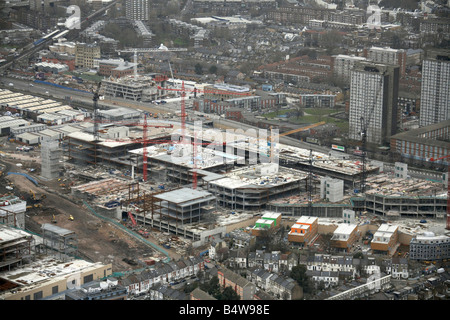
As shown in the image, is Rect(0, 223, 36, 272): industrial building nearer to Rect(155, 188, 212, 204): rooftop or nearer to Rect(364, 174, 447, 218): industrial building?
Rect(155, 188, 212, 204): rooftop

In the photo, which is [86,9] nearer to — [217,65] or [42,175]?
[217,65]

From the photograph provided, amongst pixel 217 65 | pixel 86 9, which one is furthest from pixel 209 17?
pixel 217 65

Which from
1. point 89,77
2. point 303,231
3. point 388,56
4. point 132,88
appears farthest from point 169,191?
point 388,56

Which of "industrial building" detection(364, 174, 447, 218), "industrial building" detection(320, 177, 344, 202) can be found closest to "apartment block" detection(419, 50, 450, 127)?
"industrial building" detection(364, 174, 447, 218)

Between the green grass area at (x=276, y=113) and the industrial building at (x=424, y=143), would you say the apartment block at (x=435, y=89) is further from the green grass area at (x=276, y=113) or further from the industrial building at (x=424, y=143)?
the green grass area at (x=276, y=113)

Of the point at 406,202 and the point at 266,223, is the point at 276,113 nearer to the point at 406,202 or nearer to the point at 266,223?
the point at 406,202
